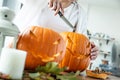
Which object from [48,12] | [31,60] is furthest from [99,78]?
[48,12]

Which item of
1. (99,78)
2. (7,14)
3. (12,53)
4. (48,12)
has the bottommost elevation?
(99,78)

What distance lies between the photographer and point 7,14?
0.58 meters

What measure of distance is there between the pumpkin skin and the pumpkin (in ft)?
0.65

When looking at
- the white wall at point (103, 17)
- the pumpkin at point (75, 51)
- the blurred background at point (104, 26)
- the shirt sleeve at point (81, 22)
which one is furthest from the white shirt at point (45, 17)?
the white wall at point (103, 17)

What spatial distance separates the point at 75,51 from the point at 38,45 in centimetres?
28

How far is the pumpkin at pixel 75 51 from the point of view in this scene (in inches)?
37.1

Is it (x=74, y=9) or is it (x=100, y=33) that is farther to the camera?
(x=100, y=33)

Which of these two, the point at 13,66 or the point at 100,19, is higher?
the point at 100,19

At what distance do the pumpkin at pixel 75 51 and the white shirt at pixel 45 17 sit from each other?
0.19 m

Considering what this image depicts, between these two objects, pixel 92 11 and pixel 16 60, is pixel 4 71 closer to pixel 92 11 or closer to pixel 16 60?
pixel 16 60

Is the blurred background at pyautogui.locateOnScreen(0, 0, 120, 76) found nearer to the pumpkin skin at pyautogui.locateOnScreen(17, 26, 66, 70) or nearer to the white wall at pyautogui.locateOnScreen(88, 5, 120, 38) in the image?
the white wall at pyautogui.locateOnScreen(88, 5, 120, 38)

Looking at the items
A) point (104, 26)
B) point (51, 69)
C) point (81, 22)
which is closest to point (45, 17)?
point (81, 22)

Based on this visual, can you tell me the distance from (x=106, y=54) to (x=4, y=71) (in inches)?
193

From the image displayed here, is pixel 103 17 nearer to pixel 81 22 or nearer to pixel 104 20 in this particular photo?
pixel 104 20
